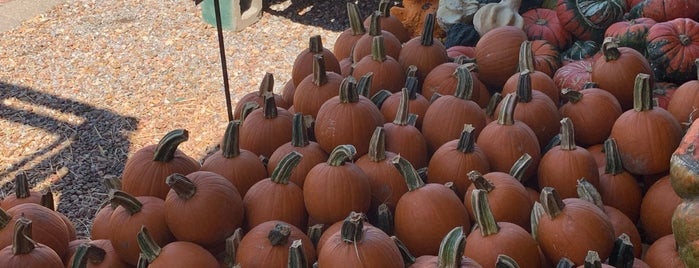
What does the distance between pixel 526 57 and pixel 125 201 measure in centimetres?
160

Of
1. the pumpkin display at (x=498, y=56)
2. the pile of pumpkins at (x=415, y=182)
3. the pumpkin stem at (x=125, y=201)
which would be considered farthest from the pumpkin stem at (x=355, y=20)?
the pumpkin stem at (x=125, y=201)

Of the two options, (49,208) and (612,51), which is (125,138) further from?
(612,51)

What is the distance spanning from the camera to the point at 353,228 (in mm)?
1702

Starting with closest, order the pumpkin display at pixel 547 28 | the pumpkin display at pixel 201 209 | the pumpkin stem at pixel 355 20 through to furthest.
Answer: the pumpkin display at pixel 201 209
the pumpkin stem at pixel 355 20
the pumpkin display at pixel 547 28

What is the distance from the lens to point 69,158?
198 inches

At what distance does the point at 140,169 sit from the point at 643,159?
61.8 inches

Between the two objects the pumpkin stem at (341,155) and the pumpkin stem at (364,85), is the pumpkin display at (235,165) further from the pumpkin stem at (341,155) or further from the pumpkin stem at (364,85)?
the pumpkin stem at (364,85)

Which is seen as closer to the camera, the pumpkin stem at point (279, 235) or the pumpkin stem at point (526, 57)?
the pumpkin stem at point (279, 235)

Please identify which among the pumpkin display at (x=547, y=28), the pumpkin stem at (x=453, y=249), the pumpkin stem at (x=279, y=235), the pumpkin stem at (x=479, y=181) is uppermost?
the pumpkin stem at (x=453, y=249)

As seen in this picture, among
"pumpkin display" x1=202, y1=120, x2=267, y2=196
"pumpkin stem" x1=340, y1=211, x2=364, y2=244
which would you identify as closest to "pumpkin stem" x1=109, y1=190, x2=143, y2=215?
"pumpkin display" x1=202, y1=120, x2=267, y2=196

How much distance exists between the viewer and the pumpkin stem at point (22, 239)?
1.82 m

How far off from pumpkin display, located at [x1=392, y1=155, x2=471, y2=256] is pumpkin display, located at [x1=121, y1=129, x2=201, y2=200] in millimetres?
678

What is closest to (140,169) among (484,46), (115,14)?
(484,46)

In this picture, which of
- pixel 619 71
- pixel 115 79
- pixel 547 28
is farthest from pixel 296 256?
pixel 115 79
